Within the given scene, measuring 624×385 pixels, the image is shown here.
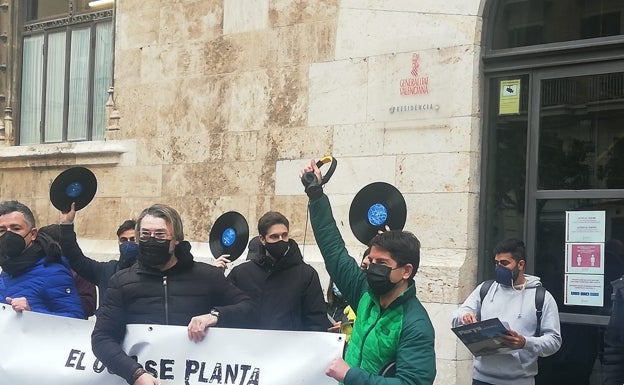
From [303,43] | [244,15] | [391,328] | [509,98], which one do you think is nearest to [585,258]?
[509,98]

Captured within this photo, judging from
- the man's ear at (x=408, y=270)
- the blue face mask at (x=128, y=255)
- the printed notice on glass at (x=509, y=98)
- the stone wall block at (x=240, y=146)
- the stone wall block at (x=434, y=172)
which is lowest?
the blue face mask at (x=128, y=255)

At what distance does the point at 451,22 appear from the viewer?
8.23 meters

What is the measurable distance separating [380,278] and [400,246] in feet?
0.54

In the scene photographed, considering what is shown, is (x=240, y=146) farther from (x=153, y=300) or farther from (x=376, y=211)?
(x=153, y=300)

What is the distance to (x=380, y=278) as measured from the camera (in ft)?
13.3

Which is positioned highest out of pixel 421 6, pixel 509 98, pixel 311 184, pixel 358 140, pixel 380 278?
pixel 421 6

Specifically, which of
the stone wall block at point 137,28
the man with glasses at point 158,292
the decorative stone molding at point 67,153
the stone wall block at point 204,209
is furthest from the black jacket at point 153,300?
the stone wall block at point 137,28

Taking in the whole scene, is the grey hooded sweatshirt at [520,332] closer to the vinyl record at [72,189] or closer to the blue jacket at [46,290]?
the blue jacket at [46,290]

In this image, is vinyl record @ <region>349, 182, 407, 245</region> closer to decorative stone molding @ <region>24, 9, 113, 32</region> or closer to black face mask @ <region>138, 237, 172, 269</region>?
black face mask @ <region>138, 237, 172, 269</region>

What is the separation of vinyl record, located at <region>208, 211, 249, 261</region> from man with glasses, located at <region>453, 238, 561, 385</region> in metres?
2.16

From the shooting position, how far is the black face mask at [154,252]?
483cm

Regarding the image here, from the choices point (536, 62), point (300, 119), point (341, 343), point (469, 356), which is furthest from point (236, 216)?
point (341, 343)

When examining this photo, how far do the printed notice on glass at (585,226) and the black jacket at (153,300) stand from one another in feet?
12.1

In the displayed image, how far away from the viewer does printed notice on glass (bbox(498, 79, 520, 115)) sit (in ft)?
26.6
